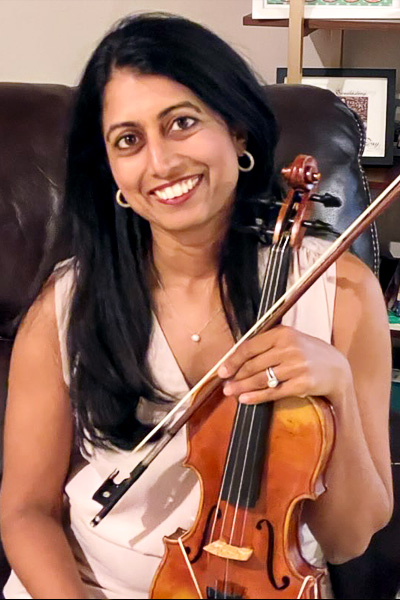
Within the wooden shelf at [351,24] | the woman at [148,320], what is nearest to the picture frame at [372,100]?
the wooden shelf at [351,24]

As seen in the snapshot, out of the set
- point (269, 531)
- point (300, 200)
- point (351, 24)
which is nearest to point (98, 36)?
point (351, 24)

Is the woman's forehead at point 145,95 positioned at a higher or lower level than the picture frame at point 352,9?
lower

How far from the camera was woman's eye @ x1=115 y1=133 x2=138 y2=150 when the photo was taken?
3.53 feet

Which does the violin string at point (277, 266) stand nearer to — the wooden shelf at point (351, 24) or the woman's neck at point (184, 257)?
the woman's neck at point (184, 257)

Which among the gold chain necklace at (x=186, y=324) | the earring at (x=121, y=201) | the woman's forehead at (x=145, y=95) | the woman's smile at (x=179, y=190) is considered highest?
the woman's forehead at (x=145, y=95)

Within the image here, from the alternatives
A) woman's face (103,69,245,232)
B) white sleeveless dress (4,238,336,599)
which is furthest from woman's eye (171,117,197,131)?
white sleeveless dress (4,238,336,599)

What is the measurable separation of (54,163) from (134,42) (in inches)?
18.0

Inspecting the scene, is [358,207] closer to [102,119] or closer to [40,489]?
[102,119]

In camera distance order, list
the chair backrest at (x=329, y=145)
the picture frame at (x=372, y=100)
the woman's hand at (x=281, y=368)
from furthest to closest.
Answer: the picture frame at (x=372, y=100) → the chair backrest at (x=329, y=145) → the woman's hand at (x=281, y=368)

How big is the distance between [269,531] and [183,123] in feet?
1.74

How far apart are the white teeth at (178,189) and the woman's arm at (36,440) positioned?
295 mm

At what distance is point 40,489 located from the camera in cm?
119

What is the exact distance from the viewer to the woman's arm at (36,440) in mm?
1143

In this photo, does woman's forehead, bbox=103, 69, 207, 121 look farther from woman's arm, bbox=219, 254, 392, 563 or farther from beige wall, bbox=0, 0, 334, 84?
beige wall, bbox=0, 0, 334, 84
